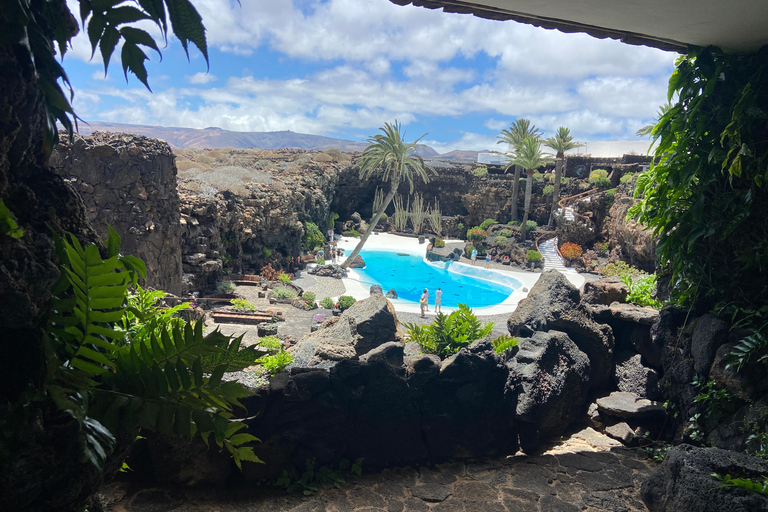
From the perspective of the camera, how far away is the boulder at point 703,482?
2.95 metres

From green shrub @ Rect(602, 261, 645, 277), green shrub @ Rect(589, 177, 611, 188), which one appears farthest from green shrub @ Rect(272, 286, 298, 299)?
green shrub @ Rect(589, 177, 611, 188)

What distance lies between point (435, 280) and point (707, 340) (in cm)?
1852

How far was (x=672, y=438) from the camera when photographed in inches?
197

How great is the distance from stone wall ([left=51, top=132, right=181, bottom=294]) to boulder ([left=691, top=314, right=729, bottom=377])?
1178cm

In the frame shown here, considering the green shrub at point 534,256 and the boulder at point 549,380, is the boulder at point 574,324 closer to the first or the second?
the boulder at point 549,380

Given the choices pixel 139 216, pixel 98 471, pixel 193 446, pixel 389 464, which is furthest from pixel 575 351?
pixel 139 216

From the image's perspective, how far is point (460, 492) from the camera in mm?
4109

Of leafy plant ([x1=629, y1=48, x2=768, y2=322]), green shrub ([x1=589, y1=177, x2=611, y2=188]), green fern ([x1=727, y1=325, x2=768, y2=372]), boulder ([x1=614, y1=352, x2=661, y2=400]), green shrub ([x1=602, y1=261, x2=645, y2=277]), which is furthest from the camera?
green shrub ([x1=589, y1=177, x2=611, y2=188])

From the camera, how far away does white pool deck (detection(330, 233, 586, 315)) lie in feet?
54.3

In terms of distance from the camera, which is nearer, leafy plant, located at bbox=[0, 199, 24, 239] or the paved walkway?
leafy plant, located at bbox=[0, 199, 24, 239]

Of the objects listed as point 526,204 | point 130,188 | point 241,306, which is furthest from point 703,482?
point 526,204

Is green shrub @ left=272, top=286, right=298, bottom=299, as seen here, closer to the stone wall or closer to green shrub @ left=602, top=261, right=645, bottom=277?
the stone wall

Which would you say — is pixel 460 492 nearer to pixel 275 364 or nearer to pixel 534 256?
pixel 275 364

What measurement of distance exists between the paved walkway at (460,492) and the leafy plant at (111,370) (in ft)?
7.57
